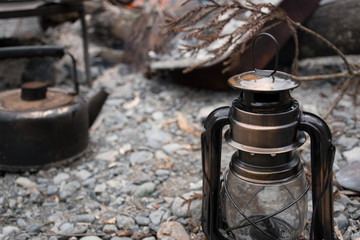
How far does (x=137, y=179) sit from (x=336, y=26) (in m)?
2.72

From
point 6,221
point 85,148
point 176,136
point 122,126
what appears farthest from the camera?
point 122,126

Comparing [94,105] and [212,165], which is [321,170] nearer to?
[212,165]

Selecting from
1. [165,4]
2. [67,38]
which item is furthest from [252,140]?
[67,38]

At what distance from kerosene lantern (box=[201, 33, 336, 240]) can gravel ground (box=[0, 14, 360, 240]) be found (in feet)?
1.41

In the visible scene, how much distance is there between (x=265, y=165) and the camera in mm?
1739

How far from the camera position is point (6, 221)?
2.58 metres

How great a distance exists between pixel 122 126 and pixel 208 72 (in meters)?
1.01

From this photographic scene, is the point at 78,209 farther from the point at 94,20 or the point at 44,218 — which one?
the point at 94,20

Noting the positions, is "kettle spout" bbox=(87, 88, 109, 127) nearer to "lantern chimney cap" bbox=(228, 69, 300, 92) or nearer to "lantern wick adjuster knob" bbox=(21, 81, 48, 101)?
"lantern wick adjuster knob" bbox=(21, 81, 48, 101)

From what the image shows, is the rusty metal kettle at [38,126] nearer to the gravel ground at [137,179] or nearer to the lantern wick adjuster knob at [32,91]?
the lantern wick adjuster knob at [32,91]

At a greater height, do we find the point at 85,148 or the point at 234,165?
the point at 234,165

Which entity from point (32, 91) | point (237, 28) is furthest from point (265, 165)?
point (32, 91)

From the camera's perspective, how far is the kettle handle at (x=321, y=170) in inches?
66.4

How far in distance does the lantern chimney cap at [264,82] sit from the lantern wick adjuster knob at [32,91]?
184cm
